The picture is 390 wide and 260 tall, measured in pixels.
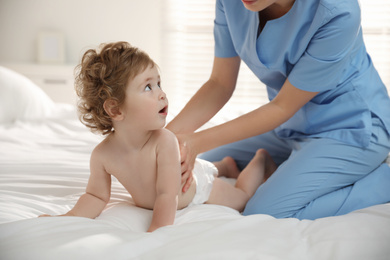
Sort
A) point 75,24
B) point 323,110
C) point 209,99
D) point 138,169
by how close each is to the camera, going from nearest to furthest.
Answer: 1. point 138,169
2. point 323,110
3. point 209,99
4. point 75,24

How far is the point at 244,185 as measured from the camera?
1.51 m

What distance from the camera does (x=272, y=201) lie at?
4.42ft

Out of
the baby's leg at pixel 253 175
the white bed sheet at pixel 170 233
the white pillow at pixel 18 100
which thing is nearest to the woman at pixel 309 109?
the baby's leg at pixel 253 175

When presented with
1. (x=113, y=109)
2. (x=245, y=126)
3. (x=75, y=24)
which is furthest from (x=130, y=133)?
(x=75, y=24)

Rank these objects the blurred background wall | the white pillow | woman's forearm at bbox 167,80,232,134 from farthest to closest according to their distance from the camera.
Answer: the blurred background wall, the white pillow, woman's forearm at bbox 167,80,232,134

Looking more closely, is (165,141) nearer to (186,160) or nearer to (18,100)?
(186,160)

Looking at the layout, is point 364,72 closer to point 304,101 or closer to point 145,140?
point 304,101

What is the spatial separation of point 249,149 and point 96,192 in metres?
0.75

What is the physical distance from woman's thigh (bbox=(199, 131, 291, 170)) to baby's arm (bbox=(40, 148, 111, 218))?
64 centimetres

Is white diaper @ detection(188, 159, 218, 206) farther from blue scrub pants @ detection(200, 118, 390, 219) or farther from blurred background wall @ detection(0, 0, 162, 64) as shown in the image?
blurred background wall @ detection(0, 0, 162, 64)

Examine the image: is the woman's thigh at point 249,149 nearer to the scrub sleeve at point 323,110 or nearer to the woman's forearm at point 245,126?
the scrub sleeve at point 323,110

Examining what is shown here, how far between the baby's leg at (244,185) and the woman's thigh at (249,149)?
4.8 inches

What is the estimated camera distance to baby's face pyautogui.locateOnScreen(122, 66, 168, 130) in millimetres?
1147

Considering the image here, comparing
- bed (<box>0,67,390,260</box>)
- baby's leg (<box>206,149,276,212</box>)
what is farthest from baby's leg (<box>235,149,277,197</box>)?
bed (<box>0,67,390,260</box>)
